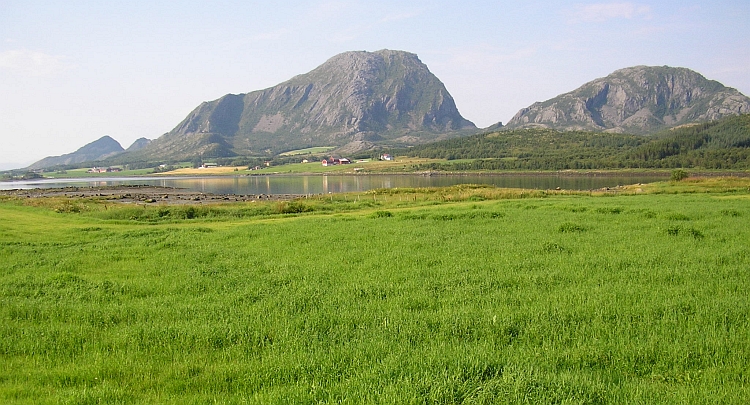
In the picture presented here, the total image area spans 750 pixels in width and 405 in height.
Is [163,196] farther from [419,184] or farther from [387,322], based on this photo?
[387,322]

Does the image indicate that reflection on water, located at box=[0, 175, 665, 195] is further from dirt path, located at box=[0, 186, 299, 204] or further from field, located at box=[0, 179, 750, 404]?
field, located at box=[0, 179, 750, 404]

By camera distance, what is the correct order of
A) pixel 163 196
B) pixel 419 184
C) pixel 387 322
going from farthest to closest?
pixel 419 184, pixel 163 196, pixel 387 322

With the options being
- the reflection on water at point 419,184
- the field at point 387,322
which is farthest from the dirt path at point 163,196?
the field at point 387,322

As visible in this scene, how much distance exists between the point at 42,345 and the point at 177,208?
3973cm

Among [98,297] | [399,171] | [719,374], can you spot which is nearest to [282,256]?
[98,297]

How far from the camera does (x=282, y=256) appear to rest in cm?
1805

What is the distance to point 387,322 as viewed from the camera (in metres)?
9.88

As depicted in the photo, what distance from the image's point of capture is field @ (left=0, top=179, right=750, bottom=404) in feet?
23.0

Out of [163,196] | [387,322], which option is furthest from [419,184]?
[387,322]

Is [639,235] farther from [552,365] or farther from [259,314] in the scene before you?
[259,314]

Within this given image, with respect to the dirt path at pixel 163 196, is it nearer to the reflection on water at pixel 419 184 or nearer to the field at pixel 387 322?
the reflection on water at pixel 419 184

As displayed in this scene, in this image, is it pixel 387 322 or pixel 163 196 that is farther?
pixel 163 196

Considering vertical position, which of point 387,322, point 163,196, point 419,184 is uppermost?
point 387,322

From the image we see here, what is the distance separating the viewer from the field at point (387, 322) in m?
7.02
